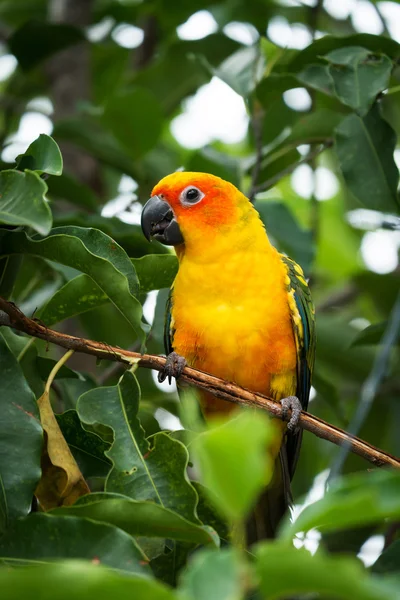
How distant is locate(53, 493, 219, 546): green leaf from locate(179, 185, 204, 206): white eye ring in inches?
70.4

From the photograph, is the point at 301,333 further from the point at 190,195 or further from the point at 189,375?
the point at 189,375

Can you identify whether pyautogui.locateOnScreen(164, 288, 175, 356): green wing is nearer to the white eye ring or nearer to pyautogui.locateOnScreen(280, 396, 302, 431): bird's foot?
the white eye ring

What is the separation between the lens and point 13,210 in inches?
68.5

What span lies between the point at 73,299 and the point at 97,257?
1.11 ft

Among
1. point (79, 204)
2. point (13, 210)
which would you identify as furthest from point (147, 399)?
point (13, 210)

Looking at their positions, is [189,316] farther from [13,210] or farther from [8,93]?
[8,93]

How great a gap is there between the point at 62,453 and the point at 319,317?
2.30m

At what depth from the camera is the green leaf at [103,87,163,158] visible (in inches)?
146

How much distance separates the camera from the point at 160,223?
127 inches

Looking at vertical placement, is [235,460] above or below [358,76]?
above

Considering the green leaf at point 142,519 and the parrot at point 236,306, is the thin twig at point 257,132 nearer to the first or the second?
the parrot at point 236,306

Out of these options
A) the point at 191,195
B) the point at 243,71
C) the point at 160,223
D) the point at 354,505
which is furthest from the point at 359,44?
the point at 354,505

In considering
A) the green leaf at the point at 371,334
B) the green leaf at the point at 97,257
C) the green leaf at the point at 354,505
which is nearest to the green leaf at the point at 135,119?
the green leaf at the point at 371,334

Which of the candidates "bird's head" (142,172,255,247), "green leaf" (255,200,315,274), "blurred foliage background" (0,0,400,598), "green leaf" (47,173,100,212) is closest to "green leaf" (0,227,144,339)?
"blurred foliage background" (0,0,400,598)
